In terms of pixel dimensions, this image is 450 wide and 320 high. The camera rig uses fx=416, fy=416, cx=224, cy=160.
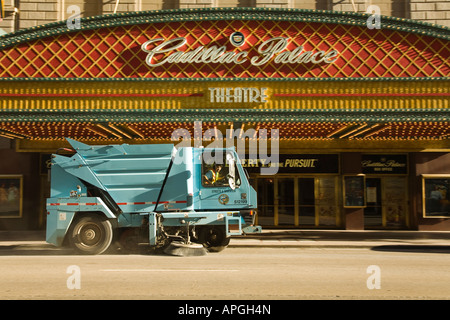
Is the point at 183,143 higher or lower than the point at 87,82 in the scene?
lower

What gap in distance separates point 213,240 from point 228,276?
438 cm

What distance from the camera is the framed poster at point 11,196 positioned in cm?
2011

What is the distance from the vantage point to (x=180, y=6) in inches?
864

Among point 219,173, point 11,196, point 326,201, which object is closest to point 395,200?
point 326,201

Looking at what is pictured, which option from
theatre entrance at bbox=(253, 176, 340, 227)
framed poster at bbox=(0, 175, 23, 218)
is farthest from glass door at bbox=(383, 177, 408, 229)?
framed poster at bbox=(0, 175, 23, 218)

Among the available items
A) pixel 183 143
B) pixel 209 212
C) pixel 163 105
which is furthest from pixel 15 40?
pixel 209 212

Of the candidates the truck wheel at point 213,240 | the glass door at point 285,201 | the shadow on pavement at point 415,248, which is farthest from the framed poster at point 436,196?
the truck wheel at point 213,240

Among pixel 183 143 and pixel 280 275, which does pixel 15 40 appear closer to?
pixel 183 143

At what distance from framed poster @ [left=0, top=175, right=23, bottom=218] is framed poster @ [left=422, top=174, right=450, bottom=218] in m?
19.5

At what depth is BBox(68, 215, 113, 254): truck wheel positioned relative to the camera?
42.0 ft

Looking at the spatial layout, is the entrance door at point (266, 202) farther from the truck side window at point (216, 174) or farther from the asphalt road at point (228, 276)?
the truck side window at point (216, 174)

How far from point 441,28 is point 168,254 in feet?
44.1

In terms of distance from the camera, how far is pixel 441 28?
16250mm

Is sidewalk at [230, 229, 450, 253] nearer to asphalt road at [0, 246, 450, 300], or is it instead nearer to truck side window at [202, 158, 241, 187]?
asphalt road at [0, 246, 450, 300]
